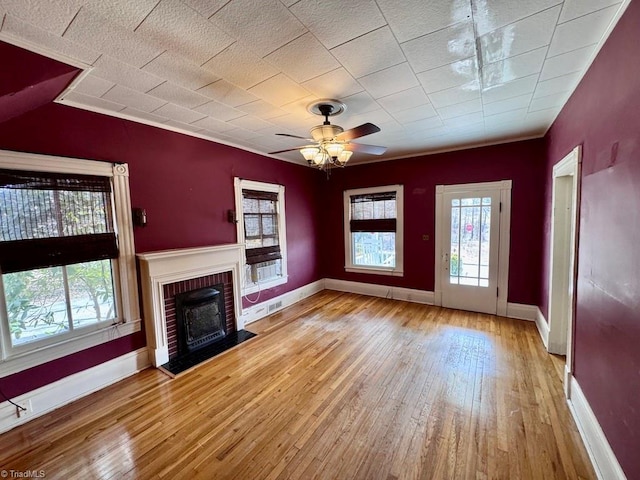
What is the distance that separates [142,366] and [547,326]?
4646 millimetres

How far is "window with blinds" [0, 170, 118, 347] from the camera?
2.15 meters

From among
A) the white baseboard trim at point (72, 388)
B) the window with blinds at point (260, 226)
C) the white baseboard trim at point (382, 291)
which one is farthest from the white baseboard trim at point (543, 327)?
the white baseboard trim at point (72, 388)

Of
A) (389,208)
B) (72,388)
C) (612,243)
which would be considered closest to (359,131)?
(612,243)

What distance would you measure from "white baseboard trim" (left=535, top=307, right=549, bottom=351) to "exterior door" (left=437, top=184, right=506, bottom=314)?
54 centimetres

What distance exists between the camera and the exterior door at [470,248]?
4.12 metres

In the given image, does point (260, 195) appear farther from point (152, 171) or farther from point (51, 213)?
point (51, 213)

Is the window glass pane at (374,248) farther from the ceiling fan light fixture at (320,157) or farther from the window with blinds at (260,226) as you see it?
the ceiling fan light fixture at (320,157)

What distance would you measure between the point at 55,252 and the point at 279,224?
2897mm

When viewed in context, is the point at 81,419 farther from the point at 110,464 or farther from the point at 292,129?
the point at 292,129

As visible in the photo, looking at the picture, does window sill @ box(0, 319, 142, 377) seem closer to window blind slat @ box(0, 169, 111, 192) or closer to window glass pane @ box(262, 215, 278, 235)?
window blind slat @ box(0, 169, 111, 192)

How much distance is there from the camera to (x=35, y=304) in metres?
2.29

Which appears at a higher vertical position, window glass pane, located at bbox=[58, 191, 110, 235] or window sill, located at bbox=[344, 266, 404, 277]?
window glass pane, located at bbox=[58, 191, 110, 235]

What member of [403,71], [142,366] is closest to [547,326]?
[403,71]
